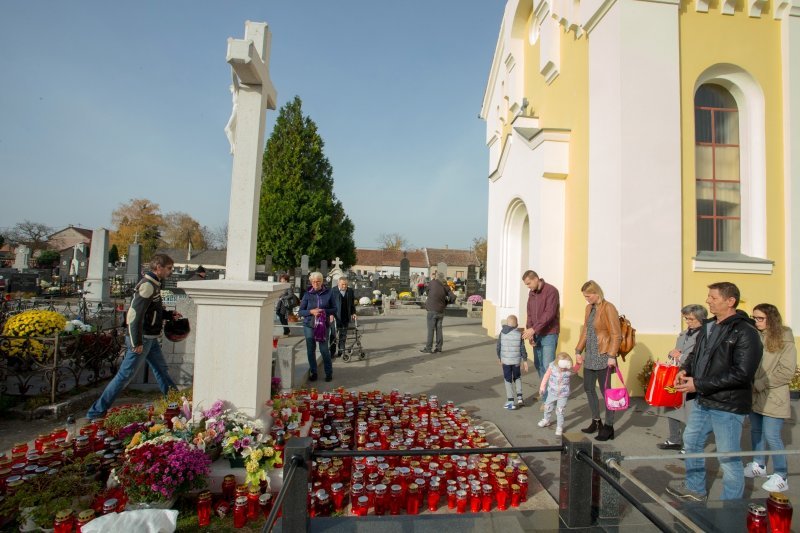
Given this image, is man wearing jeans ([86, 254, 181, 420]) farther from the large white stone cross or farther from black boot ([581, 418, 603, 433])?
black boot ([581, 418, 603, 433])

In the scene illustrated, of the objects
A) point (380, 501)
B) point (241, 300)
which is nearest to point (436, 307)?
point (241, 300)

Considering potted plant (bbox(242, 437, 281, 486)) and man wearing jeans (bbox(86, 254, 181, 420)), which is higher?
man wearing jeans (bbox(86, 254, 181, 420))

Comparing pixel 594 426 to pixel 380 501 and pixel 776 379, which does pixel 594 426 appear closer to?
pixel 776 379


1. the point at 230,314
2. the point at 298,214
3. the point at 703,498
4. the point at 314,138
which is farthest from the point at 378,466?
the point at 314,138

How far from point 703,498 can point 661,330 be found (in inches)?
159

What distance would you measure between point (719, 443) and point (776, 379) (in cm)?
95

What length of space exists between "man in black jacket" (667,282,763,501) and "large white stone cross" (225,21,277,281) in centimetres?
367

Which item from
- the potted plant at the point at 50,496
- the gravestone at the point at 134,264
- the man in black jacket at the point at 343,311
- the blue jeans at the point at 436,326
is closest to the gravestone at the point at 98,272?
the gravestone at the point at 134,264

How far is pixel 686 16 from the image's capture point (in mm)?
7426

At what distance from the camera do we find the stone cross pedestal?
3.62 meters

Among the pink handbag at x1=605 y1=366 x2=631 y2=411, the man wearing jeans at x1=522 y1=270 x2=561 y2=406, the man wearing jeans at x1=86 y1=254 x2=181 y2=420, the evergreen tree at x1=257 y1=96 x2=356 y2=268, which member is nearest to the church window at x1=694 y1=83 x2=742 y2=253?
the man wearing jeans at x1=522 y1=270 x2=561 y2=406

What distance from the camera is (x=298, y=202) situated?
36.5 metres

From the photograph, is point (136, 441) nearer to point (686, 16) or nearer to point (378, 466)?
point (378, 466)

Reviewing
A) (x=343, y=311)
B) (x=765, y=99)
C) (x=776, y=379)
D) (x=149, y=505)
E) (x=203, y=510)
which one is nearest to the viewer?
(x=149, y=505)
